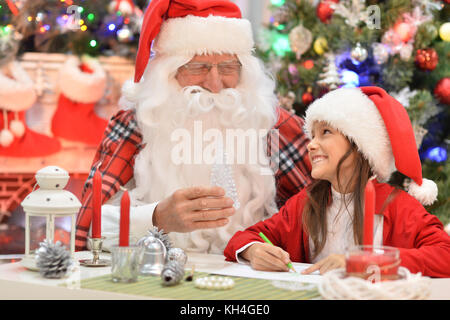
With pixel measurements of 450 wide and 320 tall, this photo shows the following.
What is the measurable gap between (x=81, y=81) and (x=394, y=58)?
2.49 metres

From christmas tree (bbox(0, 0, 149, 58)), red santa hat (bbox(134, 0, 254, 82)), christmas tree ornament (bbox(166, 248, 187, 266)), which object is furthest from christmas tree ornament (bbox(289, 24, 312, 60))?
christmas tree ornament (bbox(166, 248, 187, 266))

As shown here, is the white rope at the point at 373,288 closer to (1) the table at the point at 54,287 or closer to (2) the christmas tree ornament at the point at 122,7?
(1) the table at the point at 54,287

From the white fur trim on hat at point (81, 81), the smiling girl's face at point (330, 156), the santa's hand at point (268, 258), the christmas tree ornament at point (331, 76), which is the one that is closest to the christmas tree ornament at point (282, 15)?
the christmas tree ornament at point (331, 76)

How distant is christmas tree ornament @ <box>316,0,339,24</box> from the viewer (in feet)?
11.4

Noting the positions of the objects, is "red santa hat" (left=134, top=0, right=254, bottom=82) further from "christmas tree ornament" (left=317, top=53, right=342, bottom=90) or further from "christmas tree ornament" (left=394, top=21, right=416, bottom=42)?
A: "christmas tree ornament" (left=394, top=21, right=416, bottom=42)

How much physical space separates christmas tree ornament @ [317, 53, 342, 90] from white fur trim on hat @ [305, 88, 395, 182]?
132cm

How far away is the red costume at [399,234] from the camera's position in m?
1.74

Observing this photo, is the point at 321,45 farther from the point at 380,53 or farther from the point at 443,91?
the point at 443,91

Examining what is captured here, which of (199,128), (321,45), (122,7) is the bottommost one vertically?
(199,128)

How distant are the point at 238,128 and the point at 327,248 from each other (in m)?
0.76

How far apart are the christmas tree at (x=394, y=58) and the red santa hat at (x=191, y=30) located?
2.77 ft

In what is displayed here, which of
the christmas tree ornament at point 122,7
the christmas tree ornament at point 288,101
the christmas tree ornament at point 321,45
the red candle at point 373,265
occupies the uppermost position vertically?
the christmas tree ornament at point 122,7

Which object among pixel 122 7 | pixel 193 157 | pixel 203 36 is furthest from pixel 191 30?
pixel 122 7

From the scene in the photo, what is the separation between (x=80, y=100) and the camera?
487cm
